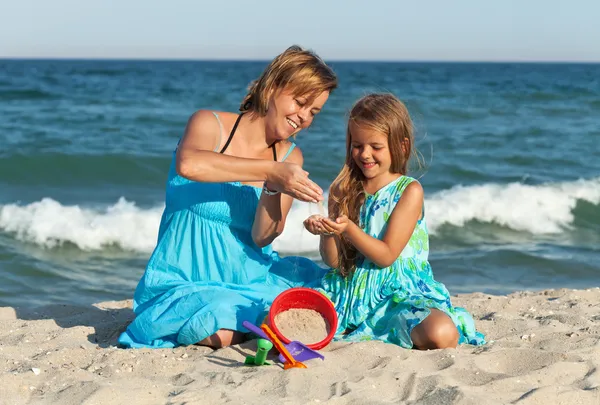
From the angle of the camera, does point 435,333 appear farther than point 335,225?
Yes

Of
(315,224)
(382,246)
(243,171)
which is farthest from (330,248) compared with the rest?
(243,171)

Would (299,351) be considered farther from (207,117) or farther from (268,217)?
(207,117)

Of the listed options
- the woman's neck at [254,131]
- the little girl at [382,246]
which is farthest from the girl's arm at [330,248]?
the woman's neck at [254,131]

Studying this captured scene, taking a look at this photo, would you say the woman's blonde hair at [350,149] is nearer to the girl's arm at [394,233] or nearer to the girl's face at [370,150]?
the girl's face at [370,150]

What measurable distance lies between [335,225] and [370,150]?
54cm

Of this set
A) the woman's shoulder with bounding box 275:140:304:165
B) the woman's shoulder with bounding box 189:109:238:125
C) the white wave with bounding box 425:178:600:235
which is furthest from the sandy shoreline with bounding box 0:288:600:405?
the white wave with bounding box 425:178:600:235

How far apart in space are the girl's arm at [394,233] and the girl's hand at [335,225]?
27 mm

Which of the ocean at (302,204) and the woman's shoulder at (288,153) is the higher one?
the woman's shoulder at (288,153)

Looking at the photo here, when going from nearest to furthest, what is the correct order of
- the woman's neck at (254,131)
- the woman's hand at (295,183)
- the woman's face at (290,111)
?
the woman's hand at (295,183)
the woman's face at (290,111)
the woman's neck at (254,131)

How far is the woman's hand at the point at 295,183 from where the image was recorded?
356cm

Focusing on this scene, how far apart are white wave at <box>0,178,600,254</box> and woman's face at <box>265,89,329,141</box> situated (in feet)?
11.1

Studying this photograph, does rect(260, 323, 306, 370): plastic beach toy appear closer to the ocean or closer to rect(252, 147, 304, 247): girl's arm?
rect(252, 147, 304, 247): girl's arm

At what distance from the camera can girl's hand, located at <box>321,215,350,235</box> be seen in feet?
11.8

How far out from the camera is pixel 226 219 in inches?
165
